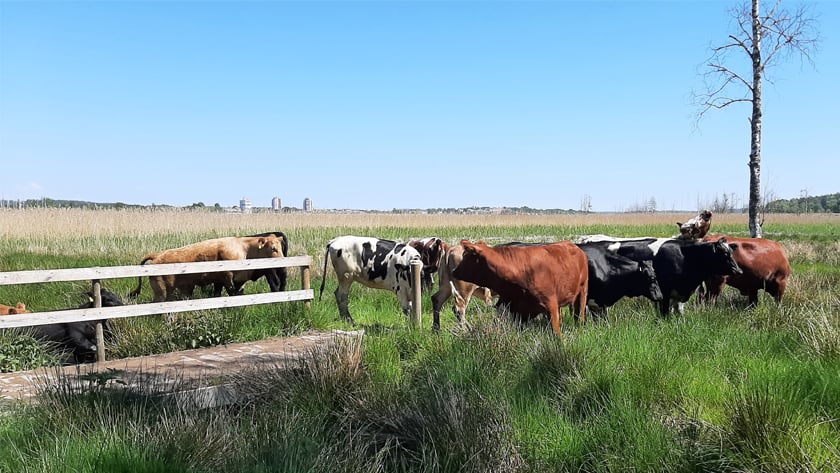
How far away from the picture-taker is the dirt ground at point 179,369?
18.0 ft

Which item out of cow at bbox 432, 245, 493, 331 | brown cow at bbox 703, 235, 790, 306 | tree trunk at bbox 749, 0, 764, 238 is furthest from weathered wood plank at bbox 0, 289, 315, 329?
tree trunk at bbox 749, 0, 764, 238

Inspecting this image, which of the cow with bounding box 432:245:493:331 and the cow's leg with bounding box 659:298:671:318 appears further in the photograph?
the cow with bounding box 432:245:493:331

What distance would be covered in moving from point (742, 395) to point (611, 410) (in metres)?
0.90

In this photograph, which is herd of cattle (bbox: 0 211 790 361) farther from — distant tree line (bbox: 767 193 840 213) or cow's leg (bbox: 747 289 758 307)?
distant tree line (bbox: 767 193 840 213)

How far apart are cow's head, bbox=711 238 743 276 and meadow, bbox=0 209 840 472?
30.5 inches

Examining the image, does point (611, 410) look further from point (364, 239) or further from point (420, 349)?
point (364, 239)

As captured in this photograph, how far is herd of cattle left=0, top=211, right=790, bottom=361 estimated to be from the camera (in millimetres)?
7445

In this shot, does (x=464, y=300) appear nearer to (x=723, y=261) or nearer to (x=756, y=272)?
(x=723, y=261)

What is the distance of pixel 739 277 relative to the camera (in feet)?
31.7

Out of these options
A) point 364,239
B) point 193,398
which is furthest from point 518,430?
point 364,239

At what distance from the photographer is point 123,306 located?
Answer: 24.4 ft

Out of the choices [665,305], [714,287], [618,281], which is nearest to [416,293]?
[618,281]

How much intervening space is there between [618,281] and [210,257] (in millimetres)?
7073

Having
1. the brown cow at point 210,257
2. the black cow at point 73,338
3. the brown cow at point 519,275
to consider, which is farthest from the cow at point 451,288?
the black cow at point 73,338
